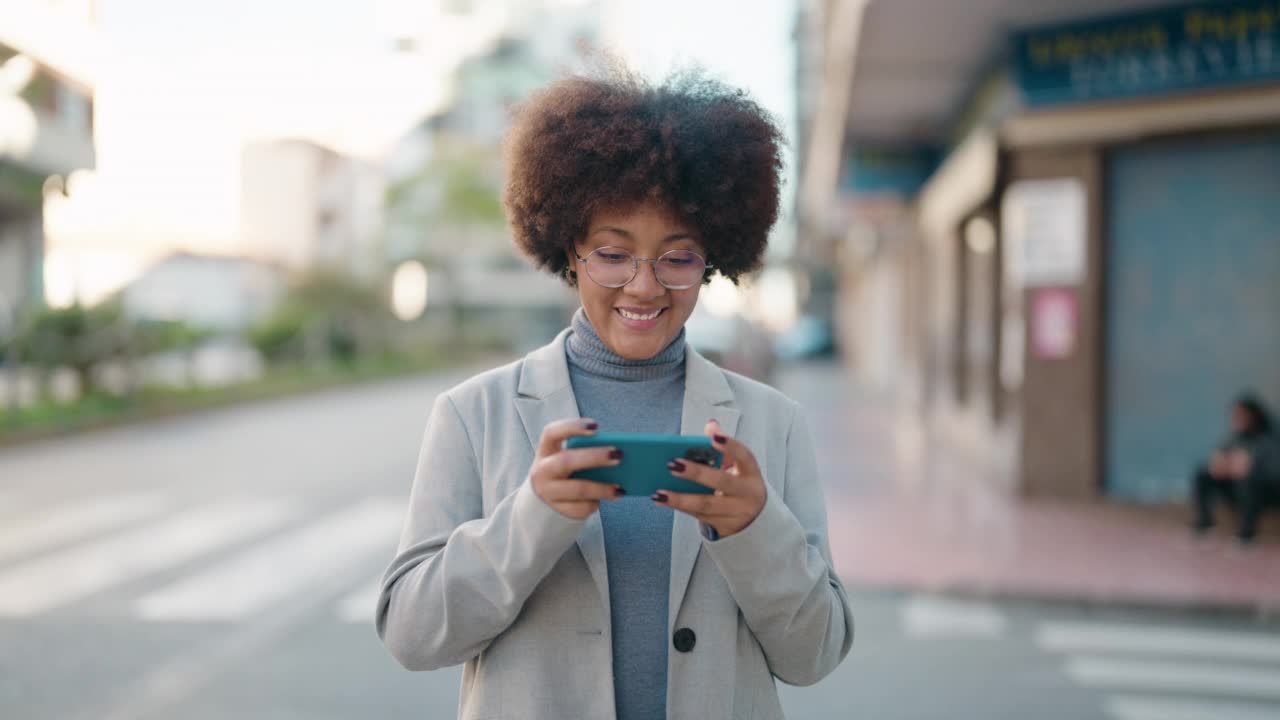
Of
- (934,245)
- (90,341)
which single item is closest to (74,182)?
(90,341)

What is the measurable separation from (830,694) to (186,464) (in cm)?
1020

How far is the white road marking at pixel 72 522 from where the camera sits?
8.51m

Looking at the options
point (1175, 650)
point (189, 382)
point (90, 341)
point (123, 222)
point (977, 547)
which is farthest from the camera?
point (123, 222)

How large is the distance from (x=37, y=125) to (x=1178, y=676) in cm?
2437

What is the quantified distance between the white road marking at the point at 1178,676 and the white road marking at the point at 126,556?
564 centimetres

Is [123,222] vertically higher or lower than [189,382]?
higher

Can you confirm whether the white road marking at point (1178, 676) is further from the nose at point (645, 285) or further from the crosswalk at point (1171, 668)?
the nose at point (645, 285)

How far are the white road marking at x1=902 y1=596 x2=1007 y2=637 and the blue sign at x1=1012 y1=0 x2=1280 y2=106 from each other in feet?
16.8

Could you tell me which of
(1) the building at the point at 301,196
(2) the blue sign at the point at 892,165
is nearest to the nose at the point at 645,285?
(2) the blue sign at the point at 892,165

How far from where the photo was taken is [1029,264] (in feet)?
34.7

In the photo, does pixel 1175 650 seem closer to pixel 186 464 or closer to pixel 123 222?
pixel 186 464

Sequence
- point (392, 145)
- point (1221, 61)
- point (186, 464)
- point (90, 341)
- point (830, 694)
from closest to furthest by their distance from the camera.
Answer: point (830, 694)
point (1221, 61)
point (186, 464)
point (90, 341)
point (392, 145)

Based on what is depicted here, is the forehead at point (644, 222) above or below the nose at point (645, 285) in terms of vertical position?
above

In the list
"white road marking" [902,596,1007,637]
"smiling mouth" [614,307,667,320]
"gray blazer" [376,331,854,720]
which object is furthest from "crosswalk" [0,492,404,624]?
"smiling mouth" [614,307,667,320]
